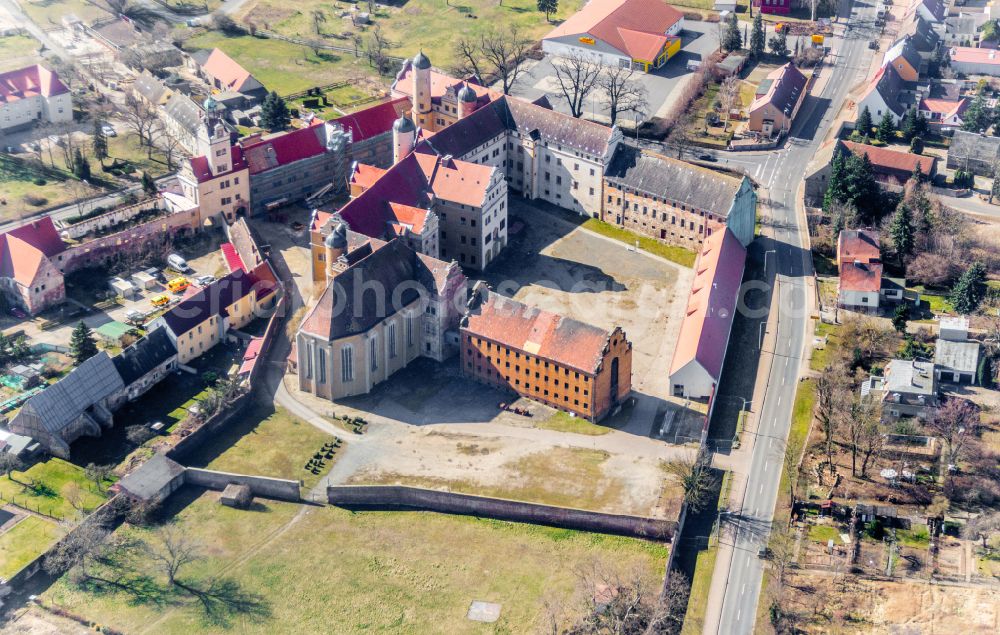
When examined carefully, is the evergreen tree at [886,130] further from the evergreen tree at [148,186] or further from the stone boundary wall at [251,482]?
the stone boundary wall at [251,482]

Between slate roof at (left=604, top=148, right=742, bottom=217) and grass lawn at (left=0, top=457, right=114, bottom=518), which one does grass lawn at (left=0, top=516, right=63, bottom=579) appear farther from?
slate roof at (left=604, top=148, right=742, bottom=217)

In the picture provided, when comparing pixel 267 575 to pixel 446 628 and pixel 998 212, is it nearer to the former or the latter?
pixel 446 628

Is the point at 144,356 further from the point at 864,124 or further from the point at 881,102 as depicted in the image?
the point at 881,102

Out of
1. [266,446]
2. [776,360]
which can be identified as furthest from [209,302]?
[776,360]

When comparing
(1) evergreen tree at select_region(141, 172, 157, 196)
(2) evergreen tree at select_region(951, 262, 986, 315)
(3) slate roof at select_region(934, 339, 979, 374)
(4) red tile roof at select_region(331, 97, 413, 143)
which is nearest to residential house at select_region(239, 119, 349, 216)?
(4) red tile roof at select_region(331, 97, 413, 143)

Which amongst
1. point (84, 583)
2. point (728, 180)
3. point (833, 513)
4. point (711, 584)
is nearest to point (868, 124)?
point (728, 180)

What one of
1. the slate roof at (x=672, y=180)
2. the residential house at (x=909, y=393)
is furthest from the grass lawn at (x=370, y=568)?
the slate roof at (x=672, y=180)
